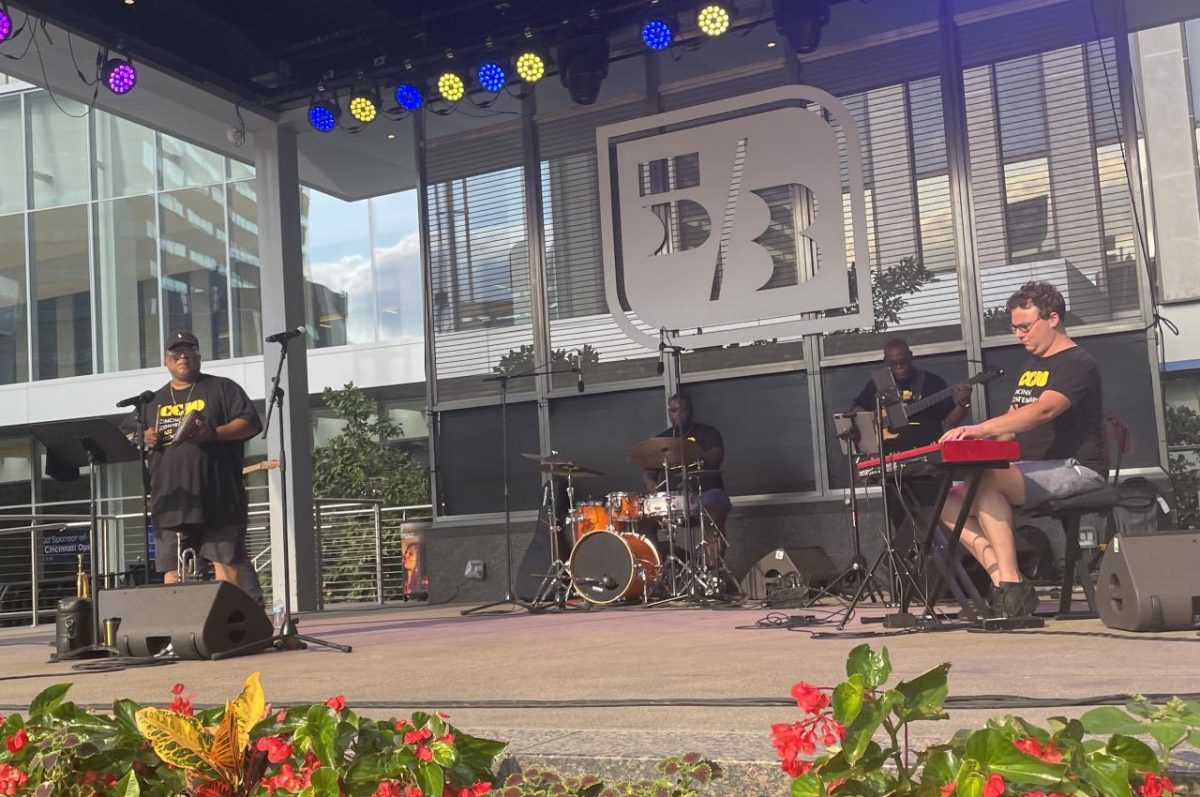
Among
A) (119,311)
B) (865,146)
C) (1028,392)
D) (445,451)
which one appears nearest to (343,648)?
(1028,392)

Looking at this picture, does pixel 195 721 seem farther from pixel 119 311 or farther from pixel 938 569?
pixel 119 311

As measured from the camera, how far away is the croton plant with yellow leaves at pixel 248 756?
5.80 ft

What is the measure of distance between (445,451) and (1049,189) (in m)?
5.02

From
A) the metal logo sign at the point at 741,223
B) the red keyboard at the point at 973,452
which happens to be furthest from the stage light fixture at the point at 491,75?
the red keyboard at the point at 973,452

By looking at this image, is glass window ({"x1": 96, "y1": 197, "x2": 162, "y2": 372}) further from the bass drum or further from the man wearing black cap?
the man wearing black cap

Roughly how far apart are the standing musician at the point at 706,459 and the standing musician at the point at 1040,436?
10.9 feet

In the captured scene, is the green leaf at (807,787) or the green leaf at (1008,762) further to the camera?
the green leaf at (807,787)

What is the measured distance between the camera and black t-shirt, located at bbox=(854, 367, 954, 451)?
24.0 feet

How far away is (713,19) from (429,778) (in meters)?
7.15

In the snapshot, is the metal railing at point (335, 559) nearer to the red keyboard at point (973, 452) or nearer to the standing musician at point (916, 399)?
the standing musician at point (916, 399)

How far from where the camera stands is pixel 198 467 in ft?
18.3

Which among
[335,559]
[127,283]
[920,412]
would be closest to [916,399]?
[920,412]

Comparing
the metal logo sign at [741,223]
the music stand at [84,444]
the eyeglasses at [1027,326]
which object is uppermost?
the metal logo sign at [741,223]

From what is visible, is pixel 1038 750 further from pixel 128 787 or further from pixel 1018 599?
pixel 1018 599
